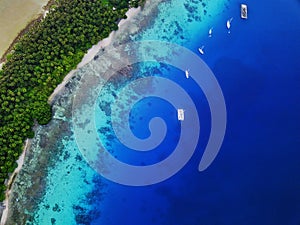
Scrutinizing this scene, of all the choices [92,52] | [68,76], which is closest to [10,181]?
[68,76]

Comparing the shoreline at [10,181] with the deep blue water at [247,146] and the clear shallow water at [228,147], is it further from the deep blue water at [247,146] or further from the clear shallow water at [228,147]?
the deep blue water at [247,146]

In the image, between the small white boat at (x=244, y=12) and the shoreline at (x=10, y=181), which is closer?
the shoreline at (x=10, y=181)

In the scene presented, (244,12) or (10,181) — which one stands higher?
→ (244,12)

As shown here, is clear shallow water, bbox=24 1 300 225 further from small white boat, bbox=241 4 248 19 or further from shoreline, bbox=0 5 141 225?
shoreline, bbox=0 5 141 225

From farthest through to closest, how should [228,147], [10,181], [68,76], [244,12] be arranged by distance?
[244,12] → [228,147] → [68,76] → [10,181]

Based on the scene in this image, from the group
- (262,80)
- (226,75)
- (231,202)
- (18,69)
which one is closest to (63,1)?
(18,69)

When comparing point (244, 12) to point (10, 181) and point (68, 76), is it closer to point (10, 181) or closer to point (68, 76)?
point (68, 76)

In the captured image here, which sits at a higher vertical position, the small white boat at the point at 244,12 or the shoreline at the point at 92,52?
the small white boat at the point at 244,12

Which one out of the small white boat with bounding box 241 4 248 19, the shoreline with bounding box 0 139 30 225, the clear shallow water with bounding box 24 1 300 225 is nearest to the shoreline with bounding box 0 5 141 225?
the shoreline with bounding box 0 139 30 225

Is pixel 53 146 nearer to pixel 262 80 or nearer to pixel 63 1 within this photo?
pixel 63 1

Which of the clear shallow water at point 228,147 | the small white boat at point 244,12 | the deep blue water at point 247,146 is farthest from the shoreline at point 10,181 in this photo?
the small white boat at point 244,12
